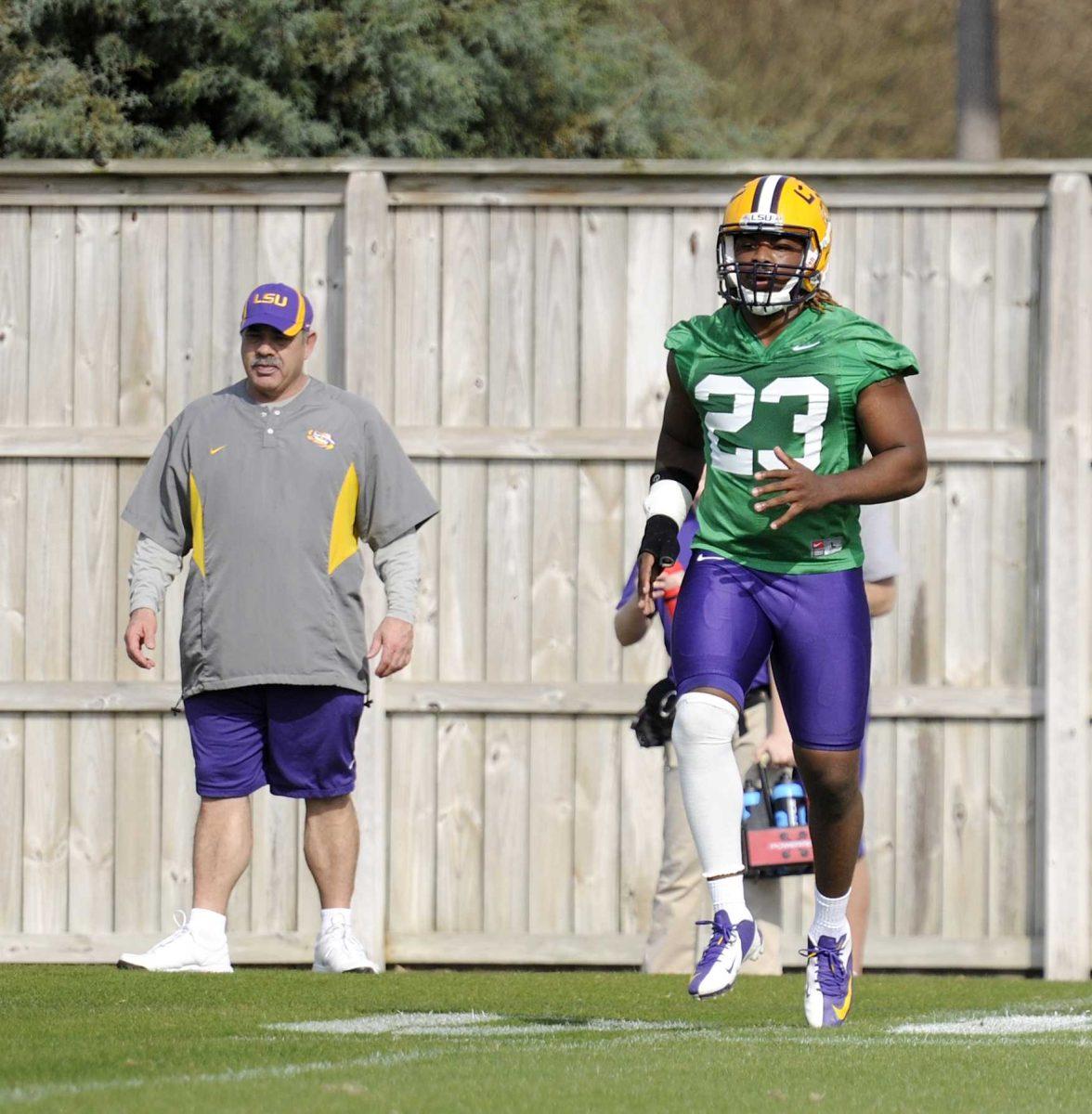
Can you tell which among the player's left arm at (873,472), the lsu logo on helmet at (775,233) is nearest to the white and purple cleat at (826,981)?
the player's left arm at (873,472)

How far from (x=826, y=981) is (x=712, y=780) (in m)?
0.64

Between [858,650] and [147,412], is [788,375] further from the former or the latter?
[147,412]

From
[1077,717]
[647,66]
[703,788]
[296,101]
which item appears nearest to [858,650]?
[703,788]

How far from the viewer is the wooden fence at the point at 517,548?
28.4 feet

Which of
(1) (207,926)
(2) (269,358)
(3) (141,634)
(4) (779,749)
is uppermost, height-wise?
(2) (269,358)

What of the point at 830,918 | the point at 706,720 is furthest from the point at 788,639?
the point at 830,918

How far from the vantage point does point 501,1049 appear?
4.74 m

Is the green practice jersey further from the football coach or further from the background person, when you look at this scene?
the football coach

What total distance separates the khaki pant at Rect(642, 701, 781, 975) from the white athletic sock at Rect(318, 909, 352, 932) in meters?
1.14

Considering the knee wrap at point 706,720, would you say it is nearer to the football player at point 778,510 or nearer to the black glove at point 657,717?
the football player at point 778,510

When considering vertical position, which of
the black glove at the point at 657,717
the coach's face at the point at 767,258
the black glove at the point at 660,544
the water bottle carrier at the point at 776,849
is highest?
the coach's face at the point at 767,258

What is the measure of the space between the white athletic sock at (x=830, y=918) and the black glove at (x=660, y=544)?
907mm

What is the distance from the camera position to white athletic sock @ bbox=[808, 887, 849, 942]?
5.37 meters

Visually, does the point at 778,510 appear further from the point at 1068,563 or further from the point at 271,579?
the point at 1068,563
